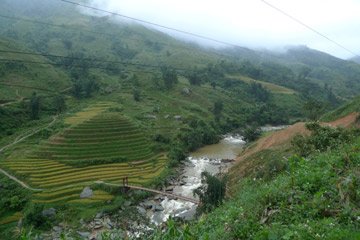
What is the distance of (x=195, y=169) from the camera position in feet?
196

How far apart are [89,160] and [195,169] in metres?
16.5

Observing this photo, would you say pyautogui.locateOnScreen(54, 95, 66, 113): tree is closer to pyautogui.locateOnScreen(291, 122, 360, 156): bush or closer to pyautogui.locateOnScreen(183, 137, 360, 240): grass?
pyautogui.locateOnScreen(291, 122, 360, 156): bush

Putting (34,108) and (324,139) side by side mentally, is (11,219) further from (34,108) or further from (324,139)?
(34,108)

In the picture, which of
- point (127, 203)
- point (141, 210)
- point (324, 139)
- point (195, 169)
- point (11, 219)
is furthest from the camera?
point (195, 169)

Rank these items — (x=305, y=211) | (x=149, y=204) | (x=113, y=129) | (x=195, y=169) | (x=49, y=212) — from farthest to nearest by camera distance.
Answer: (x=113, y=129) → (x=195, y=169) → (x=149, y=204) → (x=49, y=212) → (x=305, y=211)

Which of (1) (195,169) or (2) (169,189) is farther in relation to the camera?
(1) (195,169)

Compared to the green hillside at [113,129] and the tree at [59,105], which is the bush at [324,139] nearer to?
the green hillside at [113,129]

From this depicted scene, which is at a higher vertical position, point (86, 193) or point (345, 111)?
point (345, 111)

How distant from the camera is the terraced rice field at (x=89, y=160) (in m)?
48.9

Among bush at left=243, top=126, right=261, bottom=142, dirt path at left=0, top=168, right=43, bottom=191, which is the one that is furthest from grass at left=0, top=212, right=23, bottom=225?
bush at left=243, top=126, right=261, bottom=142

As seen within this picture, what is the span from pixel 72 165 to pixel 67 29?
153517 millimetres

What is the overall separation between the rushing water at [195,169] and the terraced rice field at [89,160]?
15.5 feet

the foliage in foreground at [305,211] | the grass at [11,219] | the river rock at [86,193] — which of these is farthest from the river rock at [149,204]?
the foliage in foreground at [305,211]

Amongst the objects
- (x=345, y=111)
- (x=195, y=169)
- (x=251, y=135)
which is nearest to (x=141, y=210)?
(x=195, y=169)
